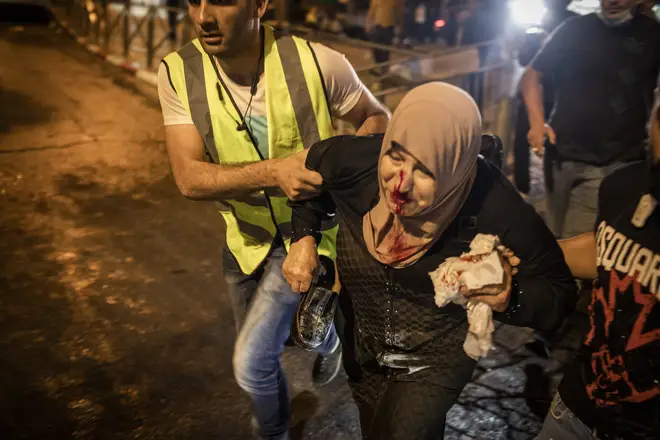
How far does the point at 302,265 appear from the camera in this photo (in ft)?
7.72

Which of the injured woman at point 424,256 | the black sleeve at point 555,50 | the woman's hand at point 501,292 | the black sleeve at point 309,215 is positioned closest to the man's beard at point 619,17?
the black sleeve at point 555,50

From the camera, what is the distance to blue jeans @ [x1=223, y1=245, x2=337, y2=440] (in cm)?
264

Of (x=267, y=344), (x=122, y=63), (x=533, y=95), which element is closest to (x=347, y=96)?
(x=267, y=344)

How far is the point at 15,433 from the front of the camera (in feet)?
10.4

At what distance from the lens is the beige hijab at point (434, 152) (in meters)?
1.87

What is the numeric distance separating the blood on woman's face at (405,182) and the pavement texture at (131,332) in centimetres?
161

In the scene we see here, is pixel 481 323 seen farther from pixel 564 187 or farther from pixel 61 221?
pixel 61 221

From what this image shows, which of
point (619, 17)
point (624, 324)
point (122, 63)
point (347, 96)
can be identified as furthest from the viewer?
point (122, 63)

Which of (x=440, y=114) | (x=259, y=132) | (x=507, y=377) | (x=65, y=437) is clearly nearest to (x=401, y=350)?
(x=440, y=114)

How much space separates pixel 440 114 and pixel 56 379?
268cm

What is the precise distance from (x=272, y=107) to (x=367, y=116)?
440 millimetres

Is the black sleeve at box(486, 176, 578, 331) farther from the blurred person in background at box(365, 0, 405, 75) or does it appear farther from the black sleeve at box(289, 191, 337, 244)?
the blurred person in background at box(365, 0, 405, 75)

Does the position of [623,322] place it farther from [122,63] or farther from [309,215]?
[122,63]

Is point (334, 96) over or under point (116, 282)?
over
